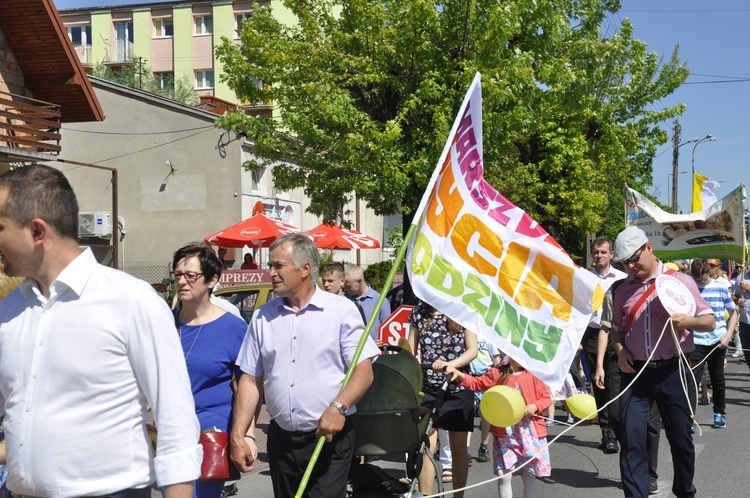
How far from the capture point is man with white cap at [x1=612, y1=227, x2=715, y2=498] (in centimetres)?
620

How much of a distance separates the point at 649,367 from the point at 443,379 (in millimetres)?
1401

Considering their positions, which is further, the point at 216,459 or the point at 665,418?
the point at 665,418

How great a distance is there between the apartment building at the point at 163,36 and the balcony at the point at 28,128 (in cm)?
3338

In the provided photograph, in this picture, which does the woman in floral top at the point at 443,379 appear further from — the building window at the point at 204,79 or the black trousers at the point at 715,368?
the building window at the point at 204,79

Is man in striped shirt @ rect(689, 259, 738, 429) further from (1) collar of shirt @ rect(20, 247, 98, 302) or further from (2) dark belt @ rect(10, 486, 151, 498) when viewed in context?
(1) collar of shirt @ rect(20, 247, 98, 302)

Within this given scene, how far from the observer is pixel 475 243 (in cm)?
486

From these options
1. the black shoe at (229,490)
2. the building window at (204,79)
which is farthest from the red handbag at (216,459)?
the building window at (204,79)

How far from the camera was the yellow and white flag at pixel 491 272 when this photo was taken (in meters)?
4.77

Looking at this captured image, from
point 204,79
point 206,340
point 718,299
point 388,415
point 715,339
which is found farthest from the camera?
point 204,79

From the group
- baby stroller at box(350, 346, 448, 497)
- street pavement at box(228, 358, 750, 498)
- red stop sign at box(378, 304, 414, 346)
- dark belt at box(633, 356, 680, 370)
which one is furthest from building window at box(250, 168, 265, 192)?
baby stroller at box(350, 346, 448, 497)

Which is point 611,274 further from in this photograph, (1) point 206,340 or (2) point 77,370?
(2) point 77,370

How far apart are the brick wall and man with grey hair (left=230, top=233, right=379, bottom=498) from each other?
16.5m

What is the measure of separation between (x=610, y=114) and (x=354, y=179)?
11.5m

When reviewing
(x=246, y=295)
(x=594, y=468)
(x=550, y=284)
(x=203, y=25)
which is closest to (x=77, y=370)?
(x=550, y=284)
